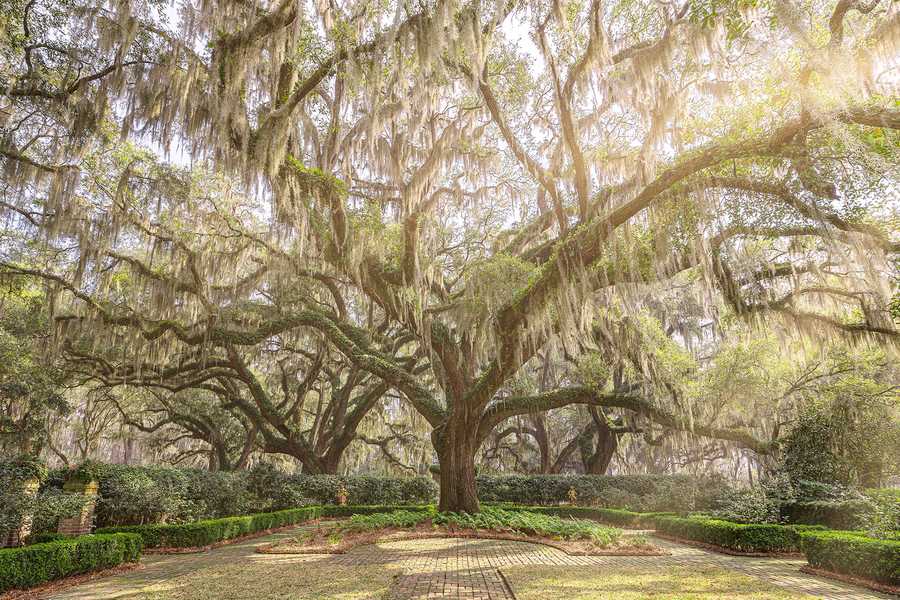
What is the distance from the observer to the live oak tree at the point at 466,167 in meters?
7.39

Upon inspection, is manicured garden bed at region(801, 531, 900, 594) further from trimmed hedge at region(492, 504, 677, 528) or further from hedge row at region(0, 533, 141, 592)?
hedge row at region(0, 533, 141, 592)

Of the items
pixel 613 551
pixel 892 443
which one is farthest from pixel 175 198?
pixel 892 443

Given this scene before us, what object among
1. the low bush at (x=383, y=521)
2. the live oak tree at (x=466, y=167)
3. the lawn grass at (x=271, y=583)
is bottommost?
the low bush at (x=383, y=521)

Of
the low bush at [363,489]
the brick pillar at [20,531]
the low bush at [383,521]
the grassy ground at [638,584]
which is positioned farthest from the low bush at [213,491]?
the grassy ground at [638,584]

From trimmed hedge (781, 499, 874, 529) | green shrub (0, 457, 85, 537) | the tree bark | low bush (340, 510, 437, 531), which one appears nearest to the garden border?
low bush (340, 510, 437, 531)

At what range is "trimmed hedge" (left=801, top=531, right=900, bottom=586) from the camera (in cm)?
665

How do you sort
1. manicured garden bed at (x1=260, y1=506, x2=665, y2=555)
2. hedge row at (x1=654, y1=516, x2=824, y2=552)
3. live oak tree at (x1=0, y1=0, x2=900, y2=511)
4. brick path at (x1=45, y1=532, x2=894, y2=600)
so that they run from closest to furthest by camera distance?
1. brick path at (x1=45, y1=532, x2=894, y2=600)
2. live oak tree at (x1=0, y1=0, x2=900, y2=511)
3. manicured garden bed at (x1=260, y1=506, x2=665, y2=555)
4. hedge row at (x1=654, y1=516, x2=824, y2=552)

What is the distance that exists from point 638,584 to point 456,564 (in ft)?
8.63

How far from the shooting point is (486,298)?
10.1m

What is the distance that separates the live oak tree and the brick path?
3806mm

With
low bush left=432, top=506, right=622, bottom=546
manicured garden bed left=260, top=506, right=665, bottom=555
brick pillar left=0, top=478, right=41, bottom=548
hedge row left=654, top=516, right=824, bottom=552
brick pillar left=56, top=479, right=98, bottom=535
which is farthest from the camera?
low bush left=432, top=506, right=622, bottom=546

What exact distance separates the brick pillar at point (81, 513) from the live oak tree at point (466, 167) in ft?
13.9

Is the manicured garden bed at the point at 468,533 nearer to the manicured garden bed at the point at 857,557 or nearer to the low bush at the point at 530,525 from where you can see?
the low bush at the point at 530,525

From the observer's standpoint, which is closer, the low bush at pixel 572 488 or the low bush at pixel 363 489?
the low bush at pixel 363 489
